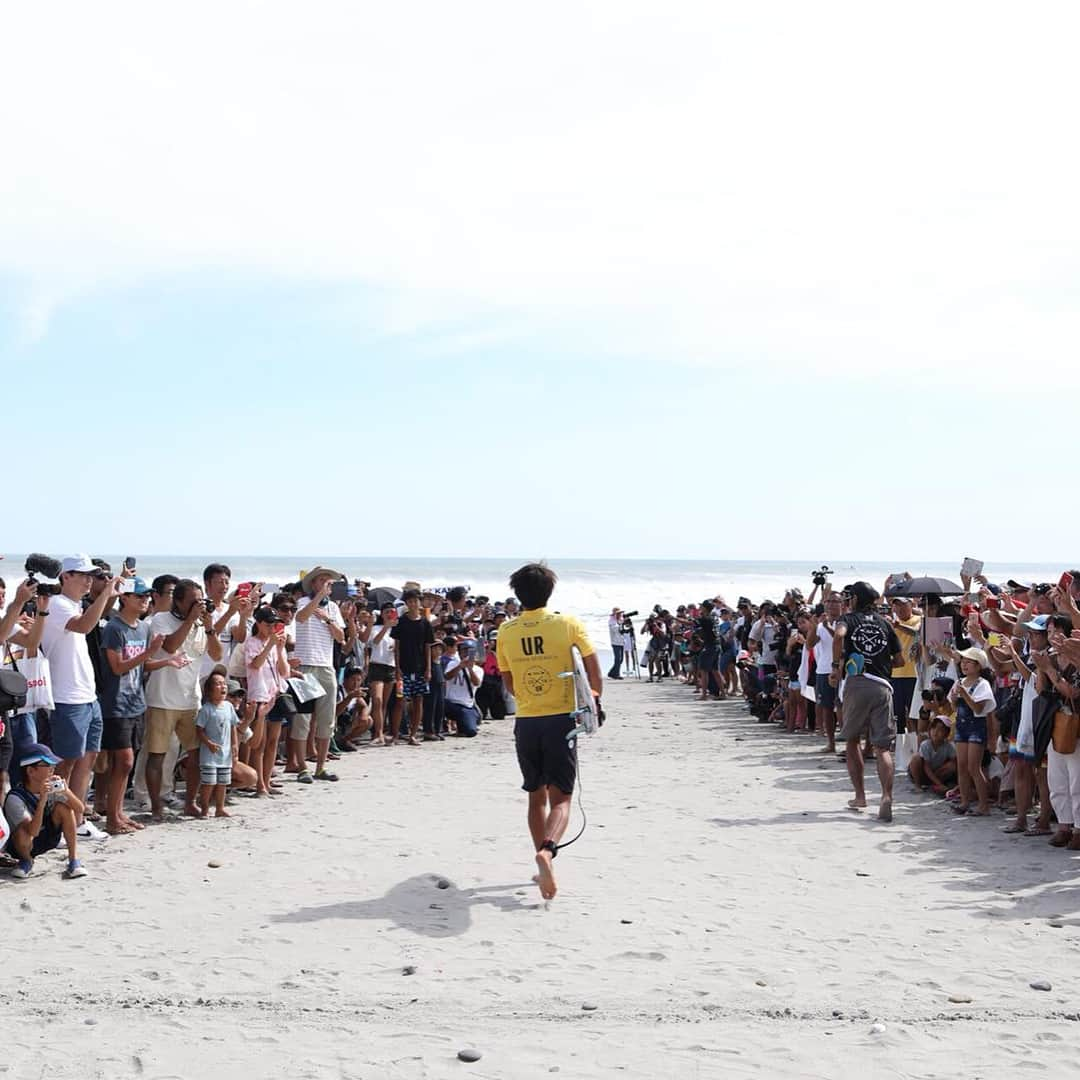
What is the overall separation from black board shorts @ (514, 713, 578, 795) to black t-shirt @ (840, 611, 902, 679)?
326cm

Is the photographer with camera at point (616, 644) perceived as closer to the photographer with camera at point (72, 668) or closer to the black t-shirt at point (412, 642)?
the black t-shirt at point (412, 642)

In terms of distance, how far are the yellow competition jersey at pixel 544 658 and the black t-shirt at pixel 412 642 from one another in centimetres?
706

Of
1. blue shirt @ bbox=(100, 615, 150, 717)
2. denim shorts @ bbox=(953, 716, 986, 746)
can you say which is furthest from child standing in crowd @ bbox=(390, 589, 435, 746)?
denim shorts @ bbox=(953, 716, 986, 746)

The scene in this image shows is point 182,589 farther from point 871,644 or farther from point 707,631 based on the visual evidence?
point 707,631

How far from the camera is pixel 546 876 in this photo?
19.6 ft

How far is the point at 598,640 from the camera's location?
123 feet

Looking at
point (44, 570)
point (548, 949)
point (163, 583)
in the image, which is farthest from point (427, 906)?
point (163, 583)

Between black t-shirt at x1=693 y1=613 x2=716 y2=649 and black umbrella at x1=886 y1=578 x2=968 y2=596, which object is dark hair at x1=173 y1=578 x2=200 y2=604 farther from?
black t-shirt at x1=693 y1=613 x2=716 y2=649

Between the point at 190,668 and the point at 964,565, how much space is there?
23.2ft

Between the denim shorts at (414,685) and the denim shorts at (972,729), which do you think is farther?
the denim shorts at (414,685)

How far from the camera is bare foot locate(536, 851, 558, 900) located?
597 centimetres

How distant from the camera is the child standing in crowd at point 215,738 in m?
8.28

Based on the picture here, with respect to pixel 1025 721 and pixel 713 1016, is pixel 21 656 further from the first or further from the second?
pixel 1025 721

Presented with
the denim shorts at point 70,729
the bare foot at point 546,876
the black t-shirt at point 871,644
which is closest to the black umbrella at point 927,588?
the black t-shirt at point 871,644
